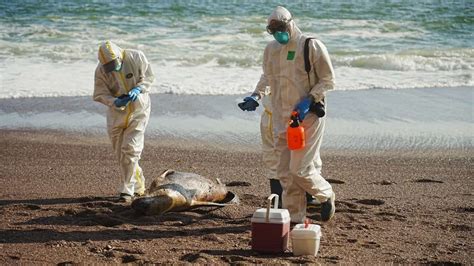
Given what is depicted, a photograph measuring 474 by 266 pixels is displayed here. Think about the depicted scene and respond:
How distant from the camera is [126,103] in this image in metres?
8.64

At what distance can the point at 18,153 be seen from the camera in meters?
10.9

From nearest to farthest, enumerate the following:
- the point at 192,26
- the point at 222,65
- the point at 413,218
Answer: the point at 413,218 → the point at 222,65 → the point at 192,26

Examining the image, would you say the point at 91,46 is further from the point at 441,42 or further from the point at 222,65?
the point at 441,42

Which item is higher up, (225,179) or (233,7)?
(225,179)

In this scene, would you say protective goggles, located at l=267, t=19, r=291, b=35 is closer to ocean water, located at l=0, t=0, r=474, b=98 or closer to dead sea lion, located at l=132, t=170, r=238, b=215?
dead sea lion, located at l=132, t=170, r=238, b=215

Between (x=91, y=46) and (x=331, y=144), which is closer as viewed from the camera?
(x=331, y=144)

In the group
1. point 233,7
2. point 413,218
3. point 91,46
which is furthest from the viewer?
point 233,7

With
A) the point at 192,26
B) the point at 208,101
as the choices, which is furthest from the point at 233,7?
the point at 208,101

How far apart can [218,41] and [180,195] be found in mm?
13217

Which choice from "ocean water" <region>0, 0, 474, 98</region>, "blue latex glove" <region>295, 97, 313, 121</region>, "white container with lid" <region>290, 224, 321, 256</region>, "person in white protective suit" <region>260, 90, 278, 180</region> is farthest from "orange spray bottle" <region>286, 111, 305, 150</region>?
"ocean water" <region>0, 0, 474, 98</region>

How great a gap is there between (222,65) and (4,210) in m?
9.99

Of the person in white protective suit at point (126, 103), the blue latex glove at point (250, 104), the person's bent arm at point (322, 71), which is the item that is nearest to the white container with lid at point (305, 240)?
the person's bent arm at point (322, 71)

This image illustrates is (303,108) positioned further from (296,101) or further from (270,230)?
(270,230)

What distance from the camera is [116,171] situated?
33.4 feet
